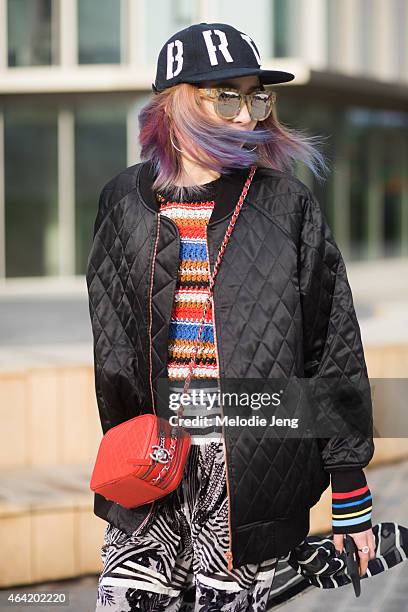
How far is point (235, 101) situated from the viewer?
275cm

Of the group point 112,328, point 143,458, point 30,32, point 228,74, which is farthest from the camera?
point 30,32

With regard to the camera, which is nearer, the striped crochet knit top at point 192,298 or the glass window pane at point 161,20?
the striped crochet knit top at point 192,298

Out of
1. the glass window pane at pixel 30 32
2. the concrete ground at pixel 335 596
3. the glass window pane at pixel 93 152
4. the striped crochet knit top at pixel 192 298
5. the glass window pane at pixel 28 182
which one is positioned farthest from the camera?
the glass window pane at pixel 93 152

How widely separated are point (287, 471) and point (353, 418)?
20cm

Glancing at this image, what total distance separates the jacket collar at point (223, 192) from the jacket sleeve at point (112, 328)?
9 cm

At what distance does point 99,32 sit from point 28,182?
2.80m

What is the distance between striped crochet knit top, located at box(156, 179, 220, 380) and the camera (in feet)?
8.82

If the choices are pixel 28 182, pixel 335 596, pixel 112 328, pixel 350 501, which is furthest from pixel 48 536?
pixel 28 182

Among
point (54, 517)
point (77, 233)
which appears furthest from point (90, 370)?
point (77, 233)

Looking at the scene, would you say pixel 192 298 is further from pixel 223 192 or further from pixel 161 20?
pixel 161 20

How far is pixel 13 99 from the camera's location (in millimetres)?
20578

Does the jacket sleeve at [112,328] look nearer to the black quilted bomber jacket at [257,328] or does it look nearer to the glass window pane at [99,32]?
the black quilted bomber jacket at [257,328]

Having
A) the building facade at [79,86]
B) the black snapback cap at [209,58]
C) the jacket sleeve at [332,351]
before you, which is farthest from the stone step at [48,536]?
the building facade at [79,86]

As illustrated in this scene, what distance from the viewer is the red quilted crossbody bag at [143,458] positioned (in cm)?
257
